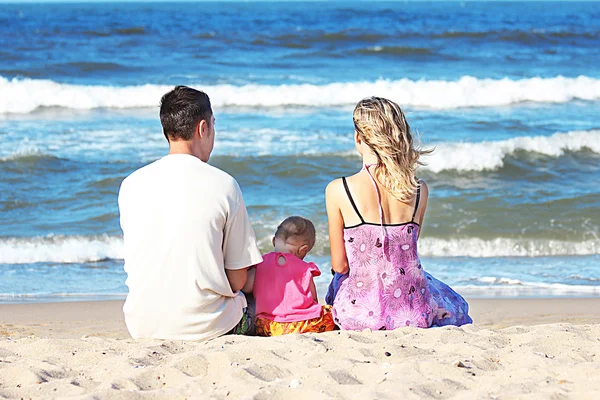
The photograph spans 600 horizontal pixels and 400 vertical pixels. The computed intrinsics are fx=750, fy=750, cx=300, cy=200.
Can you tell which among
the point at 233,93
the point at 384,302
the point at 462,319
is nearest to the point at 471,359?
the point at 384,302

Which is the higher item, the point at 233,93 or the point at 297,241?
the point at 233,93

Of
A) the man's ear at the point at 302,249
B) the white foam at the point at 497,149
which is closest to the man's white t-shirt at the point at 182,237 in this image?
the man's ear at the point at 302,249

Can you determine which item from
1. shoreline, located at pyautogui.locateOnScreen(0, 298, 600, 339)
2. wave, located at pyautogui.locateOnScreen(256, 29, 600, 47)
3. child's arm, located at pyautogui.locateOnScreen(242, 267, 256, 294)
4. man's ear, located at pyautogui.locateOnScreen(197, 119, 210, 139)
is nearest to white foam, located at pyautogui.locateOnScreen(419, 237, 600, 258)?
shoreline, located at pyautogui.locateOnScreen(0, 298, 600, 339)

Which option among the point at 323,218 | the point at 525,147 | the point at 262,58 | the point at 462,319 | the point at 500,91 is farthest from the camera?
the point at 262,58

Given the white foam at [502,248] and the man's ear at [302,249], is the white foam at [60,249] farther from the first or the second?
the man's ear at [302,249]

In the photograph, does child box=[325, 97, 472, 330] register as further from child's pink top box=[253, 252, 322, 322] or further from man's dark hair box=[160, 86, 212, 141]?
man's dark hair box=[160, 86, 212, 141]

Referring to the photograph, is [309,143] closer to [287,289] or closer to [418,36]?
[287,289]

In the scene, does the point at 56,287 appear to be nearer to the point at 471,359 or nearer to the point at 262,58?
the point at 471,359

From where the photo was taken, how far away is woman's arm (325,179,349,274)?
3455mm

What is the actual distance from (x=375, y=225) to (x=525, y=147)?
7.35 meters

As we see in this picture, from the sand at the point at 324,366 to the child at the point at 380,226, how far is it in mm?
141

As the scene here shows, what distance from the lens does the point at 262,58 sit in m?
20.7

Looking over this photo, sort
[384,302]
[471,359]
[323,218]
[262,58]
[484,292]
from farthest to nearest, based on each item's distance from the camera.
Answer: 1. [262,58]
2. [323,218]
3. [484,292]
4. [384,302]
5. [471,359]

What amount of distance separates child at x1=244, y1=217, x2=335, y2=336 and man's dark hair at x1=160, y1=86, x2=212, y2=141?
2.50ft
